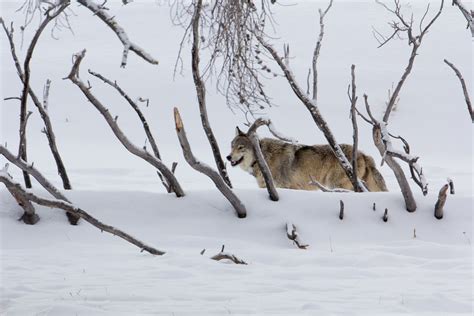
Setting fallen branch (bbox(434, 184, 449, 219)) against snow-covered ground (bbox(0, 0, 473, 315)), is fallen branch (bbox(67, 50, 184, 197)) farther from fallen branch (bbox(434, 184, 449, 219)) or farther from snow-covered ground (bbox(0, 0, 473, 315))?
fallen branch (bbox(434, 184, 449, 219))

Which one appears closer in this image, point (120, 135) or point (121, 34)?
point (121, 34)

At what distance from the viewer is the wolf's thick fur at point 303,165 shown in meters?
11.0

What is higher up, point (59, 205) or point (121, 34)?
point (121, 34)

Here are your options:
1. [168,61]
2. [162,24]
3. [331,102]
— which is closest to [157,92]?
[168,61]

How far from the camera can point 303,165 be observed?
11758 mm

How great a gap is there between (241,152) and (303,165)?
1081 mm

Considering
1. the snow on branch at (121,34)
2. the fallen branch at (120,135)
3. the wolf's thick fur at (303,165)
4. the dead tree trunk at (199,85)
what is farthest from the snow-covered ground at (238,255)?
the wolf's thick fur at (303,165)

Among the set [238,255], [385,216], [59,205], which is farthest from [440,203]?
[59,205]

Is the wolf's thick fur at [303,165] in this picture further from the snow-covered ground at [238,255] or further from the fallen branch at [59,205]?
the fallen branch at [59,205]

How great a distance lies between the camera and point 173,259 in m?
7.12

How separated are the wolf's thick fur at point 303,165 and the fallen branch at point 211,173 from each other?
280cm

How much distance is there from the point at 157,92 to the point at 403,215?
18390mm

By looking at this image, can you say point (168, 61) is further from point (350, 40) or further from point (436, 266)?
point (436, 266)

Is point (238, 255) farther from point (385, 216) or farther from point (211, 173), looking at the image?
point (385, 216)
